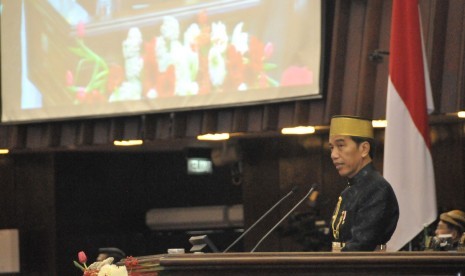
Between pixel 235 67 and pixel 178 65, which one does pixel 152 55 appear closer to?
pixel 178 65

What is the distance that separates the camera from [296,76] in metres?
6.40

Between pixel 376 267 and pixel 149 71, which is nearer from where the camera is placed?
pixel 376 267

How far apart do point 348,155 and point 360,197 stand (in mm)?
231

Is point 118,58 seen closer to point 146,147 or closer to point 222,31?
point 222,31

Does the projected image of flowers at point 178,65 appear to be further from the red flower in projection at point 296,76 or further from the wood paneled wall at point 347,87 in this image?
the wood paneled wall at point 347,87

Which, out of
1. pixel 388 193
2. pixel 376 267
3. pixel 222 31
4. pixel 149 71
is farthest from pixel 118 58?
pixel 376 267

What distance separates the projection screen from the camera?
21.1ft

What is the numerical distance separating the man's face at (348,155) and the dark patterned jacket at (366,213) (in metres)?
0.03

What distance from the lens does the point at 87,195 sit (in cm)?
962

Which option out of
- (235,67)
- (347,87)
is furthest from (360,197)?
(235,67)

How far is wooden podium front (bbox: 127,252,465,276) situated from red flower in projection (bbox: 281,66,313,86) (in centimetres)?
374

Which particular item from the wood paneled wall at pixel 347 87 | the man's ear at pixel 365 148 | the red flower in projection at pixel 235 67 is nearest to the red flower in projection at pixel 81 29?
the wood paneled wall at pixel 347 87

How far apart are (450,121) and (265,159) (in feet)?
6.20

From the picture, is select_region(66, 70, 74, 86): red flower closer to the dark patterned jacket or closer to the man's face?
the man's face
